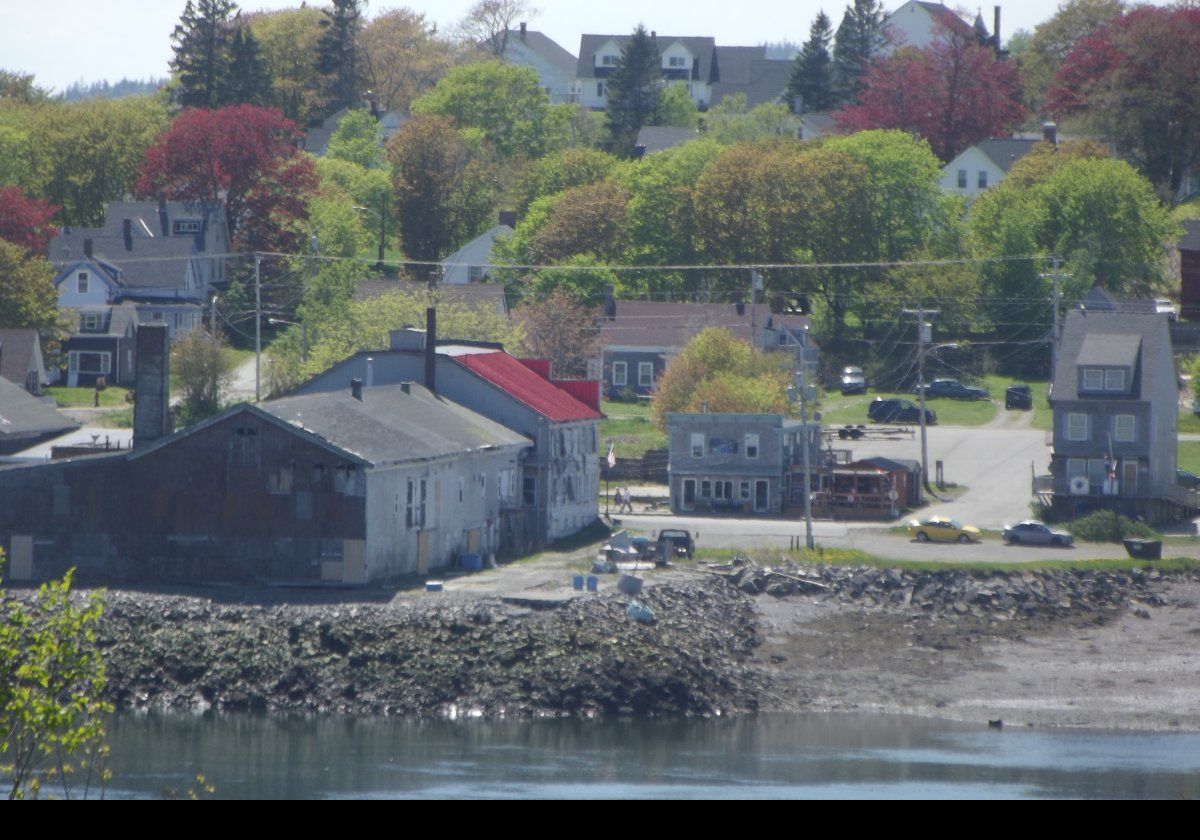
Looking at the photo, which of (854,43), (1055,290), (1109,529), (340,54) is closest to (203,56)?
(340,54)

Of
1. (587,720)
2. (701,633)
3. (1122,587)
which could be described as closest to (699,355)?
(1122,587)

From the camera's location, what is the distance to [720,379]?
67.5m

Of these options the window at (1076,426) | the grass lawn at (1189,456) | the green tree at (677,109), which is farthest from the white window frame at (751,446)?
the green tree at (677,109)

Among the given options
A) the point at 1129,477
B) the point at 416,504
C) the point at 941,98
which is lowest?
the point at 416,504

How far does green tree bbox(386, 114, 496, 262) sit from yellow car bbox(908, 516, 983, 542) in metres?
59.8

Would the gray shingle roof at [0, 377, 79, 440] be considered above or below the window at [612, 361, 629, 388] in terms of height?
below

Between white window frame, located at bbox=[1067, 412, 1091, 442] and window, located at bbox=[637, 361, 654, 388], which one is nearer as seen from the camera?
white window frame, located at bbox=[1067, 412, 1091, 442]

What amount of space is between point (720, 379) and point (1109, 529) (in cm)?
1834

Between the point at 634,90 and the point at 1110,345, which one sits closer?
the point at 1110,345

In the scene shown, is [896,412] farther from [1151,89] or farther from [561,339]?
[1151,89]

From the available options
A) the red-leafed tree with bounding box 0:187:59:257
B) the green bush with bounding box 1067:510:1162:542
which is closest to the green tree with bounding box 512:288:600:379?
the red-leafed tree with bounding box 0:187:59:257

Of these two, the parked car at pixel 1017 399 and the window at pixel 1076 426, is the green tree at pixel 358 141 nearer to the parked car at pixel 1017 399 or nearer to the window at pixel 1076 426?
the parked car at pixel 1017 399

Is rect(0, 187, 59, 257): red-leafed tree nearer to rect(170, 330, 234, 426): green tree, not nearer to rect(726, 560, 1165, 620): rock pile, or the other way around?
rect(170, 330, 234, 426): green tree

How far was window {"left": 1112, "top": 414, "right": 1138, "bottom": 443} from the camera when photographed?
192 feet
